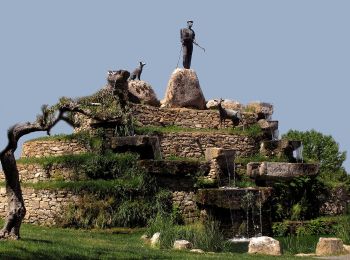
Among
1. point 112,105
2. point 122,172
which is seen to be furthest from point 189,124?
point 122,172

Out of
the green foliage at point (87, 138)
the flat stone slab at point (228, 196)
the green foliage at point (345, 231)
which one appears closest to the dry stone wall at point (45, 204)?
the green foliage at point (87, 138)

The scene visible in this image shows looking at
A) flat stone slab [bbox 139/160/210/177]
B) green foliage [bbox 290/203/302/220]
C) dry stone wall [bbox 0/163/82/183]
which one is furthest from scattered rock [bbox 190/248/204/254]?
green foliage [bbox 290/203/302/220]

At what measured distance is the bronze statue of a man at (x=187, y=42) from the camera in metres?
34.5

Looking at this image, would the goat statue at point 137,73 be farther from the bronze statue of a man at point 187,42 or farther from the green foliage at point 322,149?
the green foliage at point 322,149

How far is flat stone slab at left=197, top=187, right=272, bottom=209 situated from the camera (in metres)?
24.4

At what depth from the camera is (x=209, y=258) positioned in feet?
50.2

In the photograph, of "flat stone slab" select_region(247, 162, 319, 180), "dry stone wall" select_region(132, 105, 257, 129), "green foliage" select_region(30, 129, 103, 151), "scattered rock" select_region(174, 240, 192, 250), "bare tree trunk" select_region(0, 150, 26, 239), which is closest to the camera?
"bare tree trunk" select_region(0, 150, 26, 239)

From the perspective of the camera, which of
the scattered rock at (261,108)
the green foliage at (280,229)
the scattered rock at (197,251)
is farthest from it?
the scattered rock at (261,108)

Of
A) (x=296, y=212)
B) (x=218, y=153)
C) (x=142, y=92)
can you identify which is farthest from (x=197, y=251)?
(x=142, y=92)

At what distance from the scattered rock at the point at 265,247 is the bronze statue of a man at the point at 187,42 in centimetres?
1806

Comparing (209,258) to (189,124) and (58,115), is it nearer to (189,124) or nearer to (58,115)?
(58,115)

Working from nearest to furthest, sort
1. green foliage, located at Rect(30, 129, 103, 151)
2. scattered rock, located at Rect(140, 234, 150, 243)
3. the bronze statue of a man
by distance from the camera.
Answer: scattered rock, located at Rect(140, 234, 150, 243), green foliage, located at Rect(30, 129, 103, 151), the bronze statue of a man

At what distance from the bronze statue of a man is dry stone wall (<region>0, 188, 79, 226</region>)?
1293 cm

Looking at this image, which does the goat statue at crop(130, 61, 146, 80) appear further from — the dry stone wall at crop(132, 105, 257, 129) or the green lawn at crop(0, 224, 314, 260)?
the green lawn at crop(0, 224, 314, 260)
